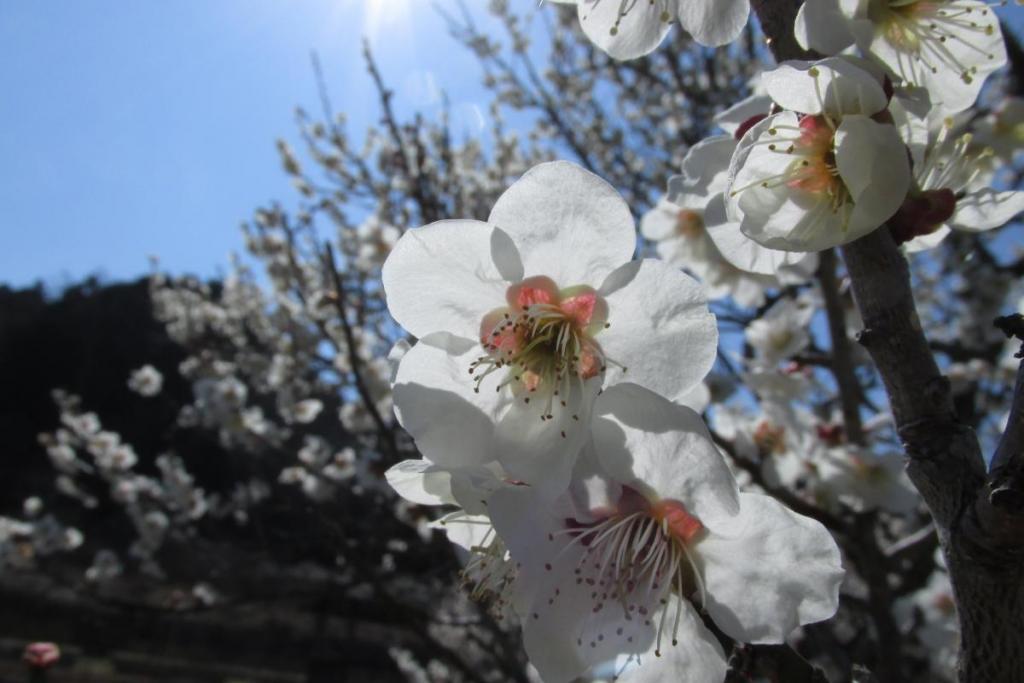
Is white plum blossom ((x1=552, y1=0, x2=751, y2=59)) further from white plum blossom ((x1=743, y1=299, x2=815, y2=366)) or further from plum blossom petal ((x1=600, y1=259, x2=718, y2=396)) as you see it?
white plum blossom ((x1=743, y1=299, x2=815, y2=366))

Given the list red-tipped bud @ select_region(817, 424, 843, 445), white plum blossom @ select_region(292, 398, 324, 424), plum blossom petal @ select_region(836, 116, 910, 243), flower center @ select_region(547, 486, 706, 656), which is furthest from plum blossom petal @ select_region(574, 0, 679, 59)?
white plum blossom @ select_region(292, 398, 324, 424)

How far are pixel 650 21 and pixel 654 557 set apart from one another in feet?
2.05

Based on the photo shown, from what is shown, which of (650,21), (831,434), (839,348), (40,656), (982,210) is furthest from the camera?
(831,434)

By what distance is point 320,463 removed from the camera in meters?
5.63

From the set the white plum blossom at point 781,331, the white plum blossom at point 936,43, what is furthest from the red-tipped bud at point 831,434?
the white plum blossom at point 936,43

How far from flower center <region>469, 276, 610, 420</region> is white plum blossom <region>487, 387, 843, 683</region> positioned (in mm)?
108

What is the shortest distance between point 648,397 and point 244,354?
579 centimetres

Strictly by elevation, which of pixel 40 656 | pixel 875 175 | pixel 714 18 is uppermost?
pixel 714 18

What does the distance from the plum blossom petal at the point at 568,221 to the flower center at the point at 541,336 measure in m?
0.03

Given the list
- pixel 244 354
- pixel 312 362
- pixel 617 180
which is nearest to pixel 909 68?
pixel 617 180

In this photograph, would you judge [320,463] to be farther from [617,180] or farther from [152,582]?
[152,582]

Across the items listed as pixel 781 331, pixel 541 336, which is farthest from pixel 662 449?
pixel 781 331

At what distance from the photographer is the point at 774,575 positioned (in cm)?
64

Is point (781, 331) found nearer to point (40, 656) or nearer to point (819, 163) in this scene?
point (819, 163)
